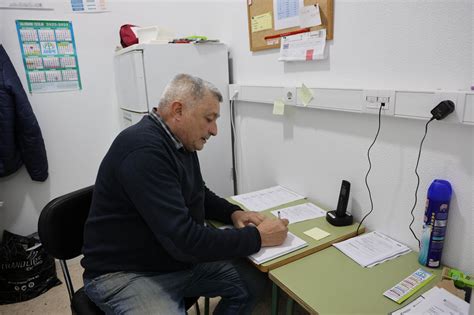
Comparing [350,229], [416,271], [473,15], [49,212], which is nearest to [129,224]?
[49,212]

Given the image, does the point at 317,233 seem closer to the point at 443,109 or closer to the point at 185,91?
the point at 443,109

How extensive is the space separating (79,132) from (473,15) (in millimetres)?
2366

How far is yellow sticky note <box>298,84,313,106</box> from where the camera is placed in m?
1.57

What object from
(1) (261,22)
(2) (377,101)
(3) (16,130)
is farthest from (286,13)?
(3) (16,130)

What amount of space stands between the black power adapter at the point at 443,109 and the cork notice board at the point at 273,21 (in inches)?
24.2

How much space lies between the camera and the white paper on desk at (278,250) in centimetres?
116

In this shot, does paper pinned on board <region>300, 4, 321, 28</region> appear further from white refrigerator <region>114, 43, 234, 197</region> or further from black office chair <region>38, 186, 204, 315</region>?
black office chair <region>38, 186, 204, 315</region>

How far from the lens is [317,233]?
1.36 m

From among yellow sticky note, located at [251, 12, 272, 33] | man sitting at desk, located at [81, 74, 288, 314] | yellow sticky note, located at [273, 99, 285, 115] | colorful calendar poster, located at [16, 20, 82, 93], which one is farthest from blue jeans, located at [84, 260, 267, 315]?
colorful calendar poster, located at [16, 20, 82, 93]

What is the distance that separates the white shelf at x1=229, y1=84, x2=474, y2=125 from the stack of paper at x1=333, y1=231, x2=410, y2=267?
1.72ft

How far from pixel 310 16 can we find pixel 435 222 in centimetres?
106

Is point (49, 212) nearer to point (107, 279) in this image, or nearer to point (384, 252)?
point (107, 279)

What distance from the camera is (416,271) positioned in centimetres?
112

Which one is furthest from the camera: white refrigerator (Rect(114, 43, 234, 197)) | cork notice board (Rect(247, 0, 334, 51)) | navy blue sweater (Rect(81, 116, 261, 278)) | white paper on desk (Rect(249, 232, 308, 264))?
white refrigerator (Rect(114, 43, 234, 197))
